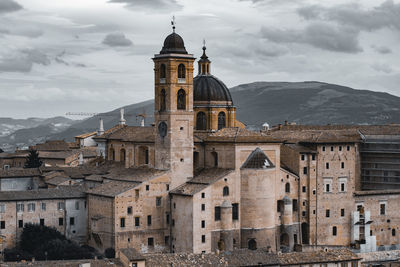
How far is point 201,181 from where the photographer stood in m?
62.8

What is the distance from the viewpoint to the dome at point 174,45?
64812mm

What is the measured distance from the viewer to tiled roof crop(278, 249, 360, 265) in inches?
2164

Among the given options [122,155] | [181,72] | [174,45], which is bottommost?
[122,155]

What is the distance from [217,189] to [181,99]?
810 cm

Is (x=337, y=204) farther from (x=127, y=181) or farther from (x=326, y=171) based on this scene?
(x=127, y=181)

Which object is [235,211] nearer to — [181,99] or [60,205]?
[181,99]

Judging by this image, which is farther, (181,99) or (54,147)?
(54,147)

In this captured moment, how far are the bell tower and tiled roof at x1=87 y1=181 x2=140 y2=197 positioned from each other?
132 inches

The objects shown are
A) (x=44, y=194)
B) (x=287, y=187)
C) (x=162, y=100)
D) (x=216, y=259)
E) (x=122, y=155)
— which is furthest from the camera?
(x=122, y=155)

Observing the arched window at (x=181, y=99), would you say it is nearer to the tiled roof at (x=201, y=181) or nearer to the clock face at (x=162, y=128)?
the clock face at (x=162, y=128)

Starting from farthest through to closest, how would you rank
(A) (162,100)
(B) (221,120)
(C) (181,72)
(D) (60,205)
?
1. (B) (221,120)
2. (A) (162,100)
3. (C) (181,72)
4. (D) (60,205)

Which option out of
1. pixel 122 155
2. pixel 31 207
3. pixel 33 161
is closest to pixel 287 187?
pixel 122 155

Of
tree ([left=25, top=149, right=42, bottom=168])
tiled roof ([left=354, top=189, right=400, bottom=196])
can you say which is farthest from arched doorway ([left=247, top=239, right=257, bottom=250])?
tree ([left=25, top=149, right=42, bottom=168])

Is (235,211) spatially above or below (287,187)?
below
